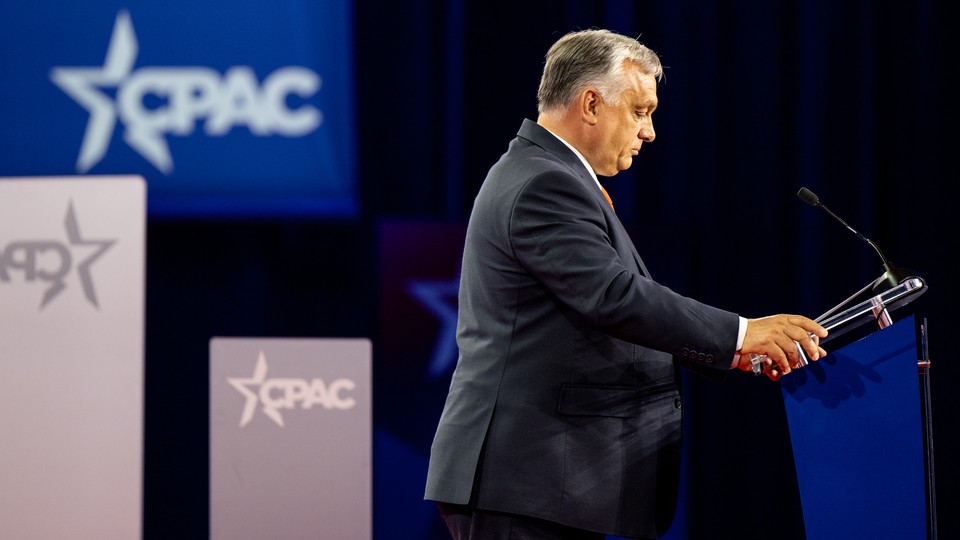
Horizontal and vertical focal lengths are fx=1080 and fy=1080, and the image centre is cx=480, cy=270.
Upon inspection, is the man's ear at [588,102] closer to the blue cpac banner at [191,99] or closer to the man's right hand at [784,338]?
the man's right hand at [784,338]

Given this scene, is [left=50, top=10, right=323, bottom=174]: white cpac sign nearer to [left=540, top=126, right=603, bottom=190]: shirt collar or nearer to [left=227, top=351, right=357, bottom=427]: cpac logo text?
[left=227, top=351, right=357, bottom=427]: cpac logo text

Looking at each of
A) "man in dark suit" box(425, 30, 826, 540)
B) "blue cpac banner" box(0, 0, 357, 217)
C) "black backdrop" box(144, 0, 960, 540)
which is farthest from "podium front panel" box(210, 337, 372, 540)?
"man in dark suit" box(425, 30, 826, 540)

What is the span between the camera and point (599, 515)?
1.90m

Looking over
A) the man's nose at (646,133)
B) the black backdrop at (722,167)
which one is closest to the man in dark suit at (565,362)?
the man's nose at (646,133)

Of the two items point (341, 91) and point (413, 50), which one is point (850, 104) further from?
point (341, 91)

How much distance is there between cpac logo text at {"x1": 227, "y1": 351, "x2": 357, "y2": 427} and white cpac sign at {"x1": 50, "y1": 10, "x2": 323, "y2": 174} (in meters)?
0.75

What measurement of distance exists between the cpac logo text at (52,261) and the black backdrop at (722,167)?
0.52 metres

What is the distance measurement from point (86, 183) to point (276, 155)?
64 centimetres

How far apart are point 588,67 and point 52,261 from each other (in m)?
2.28

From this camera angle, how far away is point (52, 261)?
3615 mm

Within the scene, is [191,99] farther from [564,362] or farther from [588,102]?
[564,362]

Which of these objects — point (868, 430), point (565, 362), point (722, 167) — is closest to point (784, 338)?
point (868, 430)

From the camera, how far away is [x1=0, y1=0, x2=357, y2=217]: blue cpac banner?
3.53 m

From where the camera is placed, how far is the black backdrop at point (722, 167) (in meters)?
3.29
